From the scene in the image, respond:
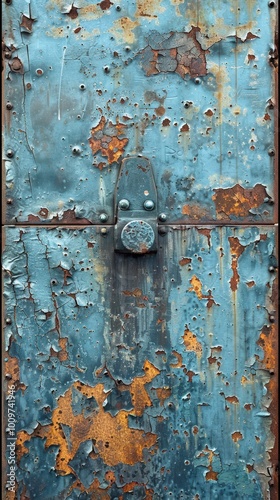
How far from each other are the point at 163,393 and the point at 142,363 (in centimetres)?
11

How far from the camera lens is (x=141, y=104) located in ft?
5.57

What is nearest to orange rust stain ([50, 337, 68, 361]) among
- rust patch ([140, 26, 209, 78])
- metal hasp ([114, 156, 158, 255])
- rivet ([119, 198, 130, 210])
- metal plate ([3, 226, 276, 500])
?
metal plate ([3, 226, 276, 500])

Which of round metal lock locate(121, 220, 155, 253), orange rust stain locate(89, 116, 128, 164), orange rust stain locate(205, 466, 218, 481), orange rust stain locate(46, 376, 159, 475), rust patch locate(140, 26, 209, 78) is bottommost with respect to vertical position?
orange rust stain locate(205, 466, 218, 481)

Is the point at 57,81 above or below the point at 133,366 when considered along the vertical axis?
above

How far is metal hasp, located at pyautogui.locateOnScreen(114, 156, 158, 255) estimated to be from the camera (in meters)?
1.67

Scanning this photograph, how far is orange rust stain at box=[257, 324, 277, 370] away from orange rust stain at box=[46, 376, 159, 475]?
1.33 ft

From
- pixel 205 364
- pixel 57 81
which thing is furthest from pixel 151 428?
pixel 57 81

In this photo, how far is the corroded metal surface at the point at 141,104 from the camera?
1682 millimetres

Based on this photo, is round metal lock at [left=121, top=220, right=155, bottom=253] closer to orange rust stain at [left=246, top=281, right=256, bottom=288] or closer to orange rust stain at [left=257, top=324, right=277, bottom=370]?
orange rust stain at [left=246, top=281, right=256, bottom=288]

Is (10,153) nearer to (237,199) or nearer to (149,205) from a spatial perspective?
(149,205)

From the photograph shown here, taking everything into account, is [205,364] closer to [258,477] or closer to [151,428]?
[151,428]

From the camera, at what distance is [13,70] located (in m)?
1.68

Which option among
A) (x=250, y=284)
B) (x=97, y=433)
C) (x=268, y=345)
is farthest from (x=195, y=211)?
(x=97, y=433)

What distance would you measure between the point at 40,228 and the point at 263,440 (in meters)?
0.93
